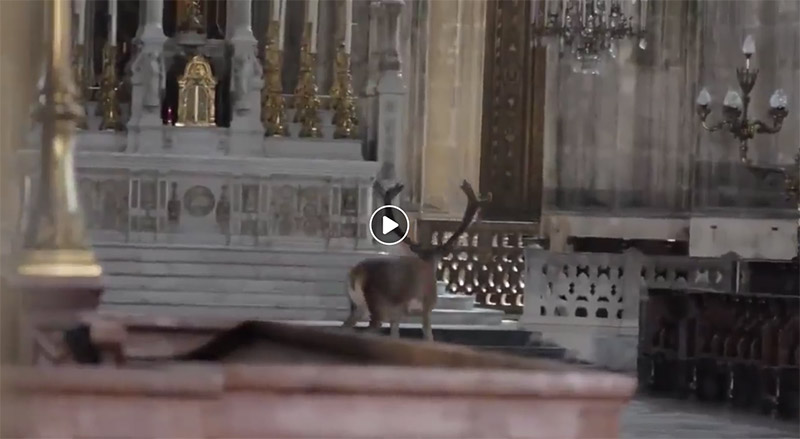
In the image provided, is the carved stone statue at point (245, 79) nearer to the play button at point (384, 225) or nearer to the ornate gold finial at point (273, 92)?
the ornate gold finial at point (273, 92)

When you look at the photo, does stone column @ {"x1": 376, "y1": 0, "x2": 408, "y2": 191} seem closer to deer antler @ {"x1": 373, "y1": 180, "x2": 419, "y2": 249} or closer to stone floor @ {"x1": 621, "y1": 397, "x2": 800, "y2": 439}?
deer antler @ {"x1": 373, "y1": 180, "x2": 419, "y2": 249}

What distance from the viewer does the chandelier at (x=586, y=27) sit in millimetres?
14398

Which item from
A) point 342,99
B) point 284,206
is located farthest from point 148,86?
point 342,99

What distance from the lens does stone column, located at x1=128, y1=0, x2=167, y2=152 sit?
12730 millimetres

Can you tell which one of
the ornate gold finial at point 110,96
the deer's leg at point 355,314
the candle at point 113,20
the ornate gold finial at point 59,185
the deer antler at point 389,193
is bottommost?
the deer's leg at point 355,314

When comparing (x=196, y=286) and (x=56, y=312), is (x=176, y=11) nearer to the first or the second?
(x=196, y=286)

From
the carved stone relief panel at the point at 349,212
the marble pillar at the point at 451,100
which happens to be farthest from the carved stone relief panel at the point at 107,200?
the marble pillar at the point at 451,100

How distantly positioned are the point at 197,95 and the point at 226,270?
2064 mm

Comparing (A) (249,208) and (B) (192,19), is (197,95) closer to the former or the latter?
(B) (192,19)

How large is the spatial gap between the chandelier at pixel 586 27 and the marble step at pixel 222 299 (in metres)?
4.45

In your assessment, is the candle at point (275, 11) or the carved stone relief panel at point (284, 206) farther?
the candle at point (275, 11)

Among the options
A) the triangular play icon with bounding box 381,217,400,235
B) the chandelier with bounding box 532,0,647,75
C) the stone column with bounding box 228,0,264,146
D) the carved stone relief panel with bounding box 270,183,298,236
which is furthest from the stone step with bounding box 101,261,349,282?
the chandelier with bounding box 532,0,647,75

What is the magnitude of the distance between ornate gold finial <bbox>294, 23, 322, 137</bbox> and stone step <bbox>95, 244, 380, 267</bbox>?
144 centimetres

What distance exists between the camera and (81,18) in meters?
13.1
